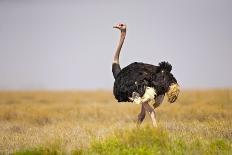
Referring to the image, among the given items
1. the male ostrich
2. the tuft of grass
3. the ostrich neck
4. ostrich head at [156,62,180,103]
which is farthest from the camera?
the ostrich neck

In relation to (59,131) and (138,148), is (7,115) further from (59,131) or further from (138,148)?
(138,148)

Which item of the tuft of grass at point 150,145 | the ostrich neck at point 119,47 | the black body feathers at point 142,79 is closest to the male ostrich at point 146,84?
the black body feathers at point 142,79

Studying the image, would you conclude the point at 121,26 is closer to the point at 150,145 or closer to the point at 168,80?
the point at 168,80

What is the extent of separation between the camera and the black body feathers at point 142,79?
1128cm

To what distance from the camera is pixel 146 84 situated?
11266mm

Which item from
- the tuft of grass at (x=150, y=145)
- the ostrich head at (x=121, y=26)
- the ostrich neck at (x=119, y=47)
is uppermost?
the ostrich head at (x=121, y=26)

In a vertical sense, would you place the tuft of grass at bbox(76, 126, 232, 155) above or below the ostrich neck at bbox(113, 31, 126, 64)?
below

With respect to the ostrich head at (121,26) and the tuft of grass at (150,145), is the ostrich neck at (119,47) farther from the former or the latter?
the tuft of grass at (150,145)

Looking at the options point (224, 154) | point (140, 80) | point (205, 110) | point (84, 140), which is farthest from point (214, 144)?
point (205, 110)

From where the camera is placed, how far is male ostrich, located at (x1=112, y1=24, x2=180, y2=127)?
1123cm

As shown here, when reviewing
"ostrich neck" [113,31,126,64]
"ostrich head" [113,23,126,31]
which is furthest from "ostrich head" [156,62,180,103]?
"ostrich head" [113,23,126,31]

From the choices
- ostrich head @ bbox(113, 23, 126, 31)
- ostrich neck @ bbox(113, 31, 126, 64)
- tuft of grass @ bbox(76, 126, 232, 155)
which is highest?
ostrich head @ bbox(113, 23, 126, 31)

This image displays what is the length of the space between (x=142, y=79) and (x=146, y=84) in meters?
0.12

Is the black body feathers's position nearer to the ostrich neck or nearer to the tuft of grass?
the ostrich neck
